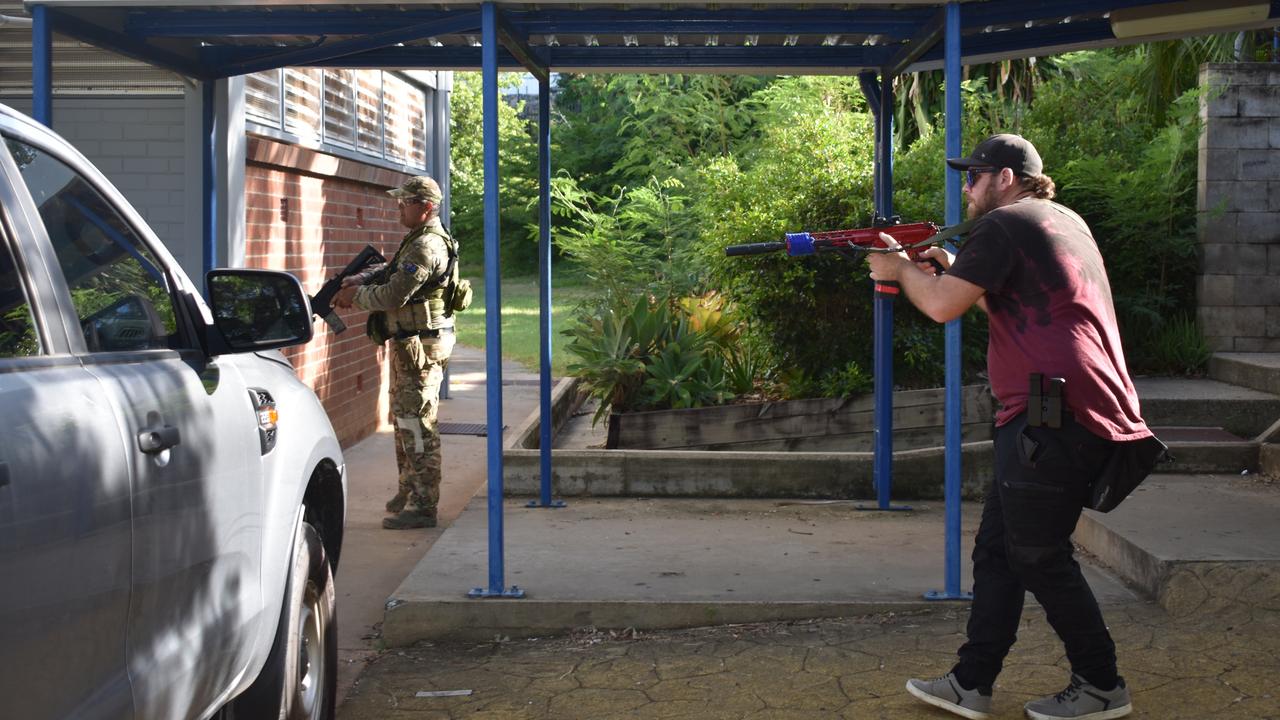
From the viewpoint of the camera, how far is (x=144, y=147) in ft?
26.8

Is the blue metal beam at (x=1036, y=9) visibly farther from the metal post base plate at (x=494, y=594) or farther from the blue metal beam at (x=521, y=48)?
the metal post base plate at (x=494, y=594)

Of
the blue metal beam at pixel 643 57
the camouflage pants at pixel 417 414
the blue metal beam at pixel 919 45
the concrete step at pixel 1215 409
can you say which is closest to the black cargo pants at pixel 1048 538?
the blue metal beam at pixel 919 45

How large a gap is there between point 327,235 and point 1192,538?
659cm

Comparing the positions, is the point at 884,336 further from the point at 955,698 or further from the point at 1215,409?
the point at 955,698

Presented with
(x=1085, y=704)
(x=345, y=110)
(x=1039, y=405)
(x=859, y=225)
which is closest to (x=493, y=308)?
(x=1039, y=405)

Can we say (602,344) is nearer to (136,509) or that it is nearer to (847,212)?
(847,212)

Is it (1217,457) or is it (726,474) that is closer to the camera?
(1217,457)

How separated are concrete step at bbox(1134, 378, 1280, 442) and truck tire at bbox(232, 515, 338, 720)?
19.7 ft

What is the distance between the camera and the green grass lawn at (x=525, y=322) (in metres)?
16.5

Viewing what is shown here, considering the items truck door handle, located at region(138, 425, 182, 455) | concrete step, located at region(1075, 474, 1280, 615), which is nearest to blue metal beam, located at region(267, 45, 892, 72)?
concrete step, located at region(1075, 474, 1280, 615)

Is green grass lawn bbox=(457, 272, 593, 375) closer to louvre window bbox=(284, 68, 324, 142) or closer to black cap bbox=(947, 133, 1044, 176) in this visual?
louvre window bbox=(284, 68, 324, 142)

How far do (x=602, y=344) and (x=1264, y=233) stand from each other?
488cm

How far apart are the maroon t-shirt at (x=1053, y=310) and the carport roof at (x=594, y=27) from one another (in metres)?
1.81

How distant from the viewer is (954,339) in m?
5.68
